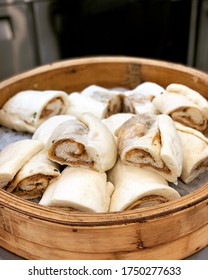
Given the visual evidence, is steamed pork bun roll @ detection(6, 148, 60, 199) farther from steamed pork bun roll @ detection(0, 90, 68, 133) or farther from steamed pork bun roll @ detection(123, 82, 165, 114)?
steamed pork bun roll @ detection(123, 82, 165, 114)

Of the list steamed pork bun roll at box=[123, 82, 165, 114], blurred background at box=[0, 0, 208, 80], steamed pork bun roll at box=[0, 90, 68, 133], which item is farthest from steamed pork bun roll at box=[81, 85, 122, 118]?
blurred background at box=[0, 0, 208, 80]

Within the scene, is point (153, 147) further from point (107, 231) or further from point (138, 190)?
point (107, 231)

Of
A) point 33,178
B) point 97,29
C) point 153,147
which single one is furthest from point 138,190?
point 97,29

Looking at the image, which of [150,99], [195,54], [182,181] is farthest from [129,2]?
[182,181]

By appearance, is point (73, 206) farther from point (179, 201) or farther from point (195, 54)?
point (195, 54)

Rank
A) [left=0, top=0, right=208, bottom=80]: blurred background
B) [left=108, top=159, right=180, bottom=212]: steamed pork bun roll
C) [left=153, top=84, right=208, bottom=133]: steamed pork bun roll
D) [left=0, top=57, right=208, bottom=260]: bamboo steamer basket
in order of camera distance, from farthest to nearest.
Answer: [left=0, top=0, right=208, bottom=80]: blurred background
[left=153, top=84, right=208, bottom=133]: steamed pork bun roll
[left=108, top=159, right=180, bottom=212]: steamed pork bun roll
[left=0, top=57, right=208, bottom=260]: bamboo steamer basket

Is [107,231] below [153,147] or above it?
below

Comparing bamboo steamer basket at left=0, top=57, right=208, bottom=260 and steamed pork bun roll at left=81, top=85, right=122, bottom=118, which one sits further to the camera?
steamed pork bun roll at left=81, top=85, right=122, bottom=118
